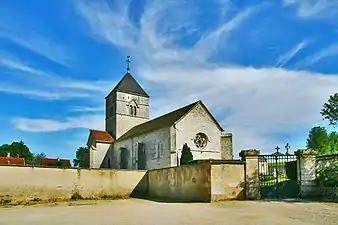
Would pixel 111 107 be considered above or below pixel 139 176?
above

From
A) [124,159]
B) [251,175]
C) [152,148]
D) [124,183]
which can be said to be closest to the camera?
[251,175]

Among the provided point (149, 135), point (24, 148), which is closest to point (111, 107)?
point (149, 135)

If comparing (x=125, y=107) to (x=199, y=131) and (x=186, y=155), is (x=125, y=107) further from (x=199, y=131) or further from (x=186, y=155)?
(x=186, y=155)

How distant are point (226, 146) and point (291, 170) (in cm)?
2433

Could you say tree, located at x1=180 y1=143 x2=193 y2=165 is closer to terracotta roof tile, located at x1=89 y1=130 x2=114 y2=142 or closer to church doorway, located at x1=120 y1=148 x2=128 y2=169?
church doorway, located at x1=120 y1=148 x2=128 y2=169

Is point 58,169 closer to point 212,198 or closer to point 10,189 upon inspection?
point 10,189

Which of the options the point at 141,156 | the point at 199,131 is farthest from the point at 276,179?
the point at 141,156

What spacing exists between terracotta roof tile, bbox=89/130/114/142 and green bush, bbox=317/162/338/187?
131 ft

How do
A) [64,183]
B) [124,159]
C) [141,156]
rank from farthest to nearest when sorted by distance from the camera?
[124,159] < [141,156] < [64,183]

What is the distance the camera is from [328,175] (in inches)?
634

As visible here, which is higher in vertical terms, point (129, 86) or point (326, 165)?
point (129, 86)

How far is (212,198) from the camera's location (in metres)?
16.4

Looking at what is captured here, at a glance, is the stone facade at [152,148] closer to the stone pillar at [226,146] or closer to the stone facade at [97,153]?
the stone facade at [97,153]

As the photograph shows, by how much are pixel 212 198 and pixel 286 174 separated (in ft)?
14.5
